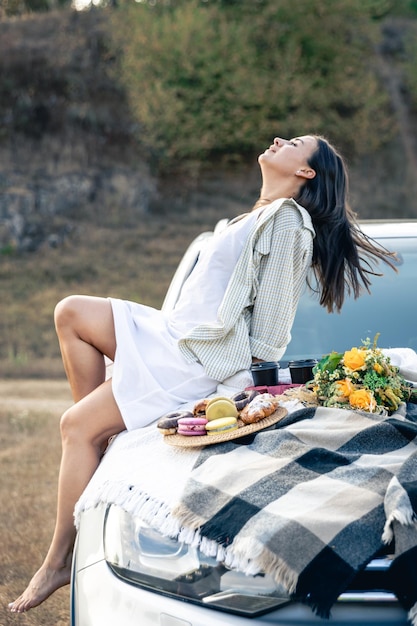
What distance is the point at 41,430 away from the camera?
6719mm

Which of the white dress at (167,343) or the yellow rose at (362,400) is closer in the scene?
the yellow rose at (362,400)

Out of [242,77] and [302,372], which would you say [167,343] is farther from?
[242,77]

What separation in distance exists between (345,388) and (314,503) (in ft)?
1.94

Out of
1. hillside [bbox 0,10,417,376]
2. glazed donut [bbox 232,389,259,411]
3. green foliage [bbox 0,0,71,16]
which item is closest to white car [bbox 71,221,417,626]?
glazed donut [bbox 232,389,259,411]

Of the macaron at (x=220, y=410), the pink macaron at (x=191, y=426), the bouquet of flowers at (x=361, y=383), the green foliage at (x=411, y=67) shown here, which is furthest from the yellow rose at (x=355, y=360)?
the green foliage at (x=411, y=67)

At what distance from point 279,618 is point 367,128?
60.9 ft

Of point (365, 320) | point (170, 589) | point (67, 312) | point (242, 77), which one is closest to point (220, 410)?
point (170, 589)

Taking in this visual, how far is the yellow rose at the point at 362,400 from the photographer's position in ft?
8.46

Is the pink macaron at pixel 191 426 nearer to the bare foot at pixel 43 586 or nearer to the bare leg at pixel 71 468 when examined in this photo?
the bare leg at pixel 71 468

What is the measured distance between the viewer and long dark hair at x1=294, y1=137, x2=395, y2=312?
3389 millimetres

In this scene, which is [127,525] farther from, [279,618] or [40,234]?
[40,234]

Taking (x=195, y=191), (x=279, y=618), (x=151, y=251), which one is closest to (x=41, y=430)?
(x=279, y=618)

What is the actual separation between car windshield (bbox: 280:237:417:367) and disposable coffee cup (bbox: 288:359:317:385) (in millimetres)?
339

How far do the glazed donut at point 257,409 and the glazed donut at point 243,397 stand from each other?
1.2 inches
